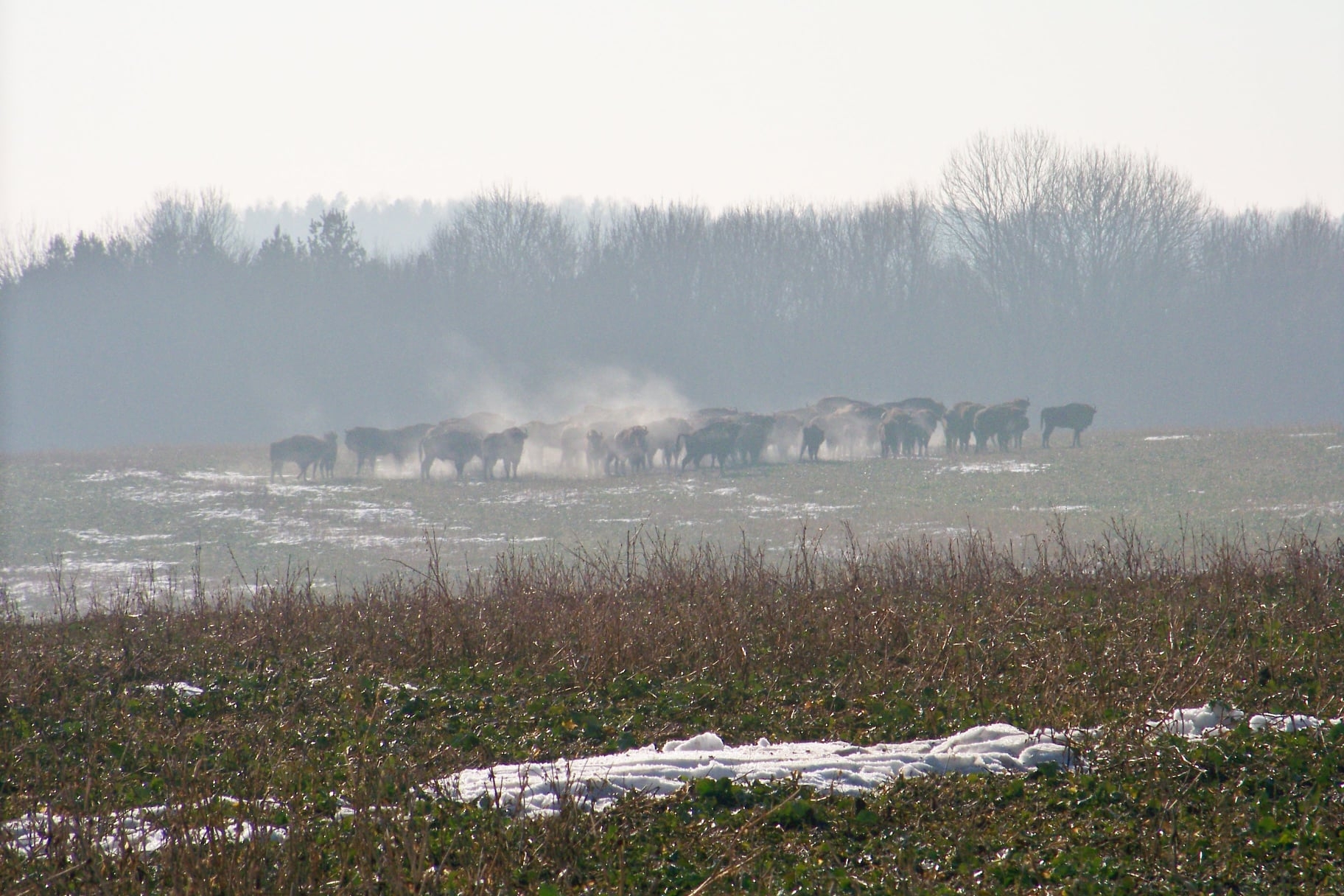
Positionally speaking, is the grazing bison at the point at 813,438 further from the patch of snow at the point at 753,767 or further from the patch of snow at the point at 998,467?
the patch of snow at the point at 753,767

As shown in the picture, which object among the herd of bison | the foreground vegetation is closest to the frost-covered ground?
the foreground vegetation

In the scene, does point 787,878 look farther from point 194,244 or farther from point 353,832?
point 194,244

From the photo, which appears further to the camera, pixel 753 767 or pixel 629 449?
pixel 629 449

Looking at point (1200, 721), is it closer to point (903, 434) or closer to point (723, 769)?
point (723, 769)

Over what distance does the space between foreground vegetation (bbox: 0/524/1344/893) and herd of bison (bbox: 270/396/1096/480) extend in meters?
25.8

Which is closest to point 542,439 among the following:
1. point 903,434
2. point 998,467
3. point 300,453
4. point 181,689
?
point 300,453

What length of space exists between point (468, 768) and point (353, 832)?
4.98ft

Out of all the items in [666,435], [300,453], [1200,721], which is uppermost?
[666,435]

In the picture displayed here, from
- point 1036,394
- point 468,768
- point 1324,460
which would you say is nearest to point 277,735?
point 468,768

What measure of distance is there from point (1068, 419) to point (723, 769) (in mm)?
37702

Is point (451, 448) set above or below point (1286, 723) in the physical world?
above

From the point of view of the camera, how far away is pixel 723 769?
6.16m

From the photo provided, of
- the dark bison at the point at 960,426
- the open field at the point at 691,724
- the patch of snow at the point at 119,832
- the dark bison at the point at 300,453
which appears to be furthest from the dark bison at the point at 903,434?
the patch of snow at the point at 119,832

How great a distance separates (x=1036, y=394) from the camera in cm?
6944
